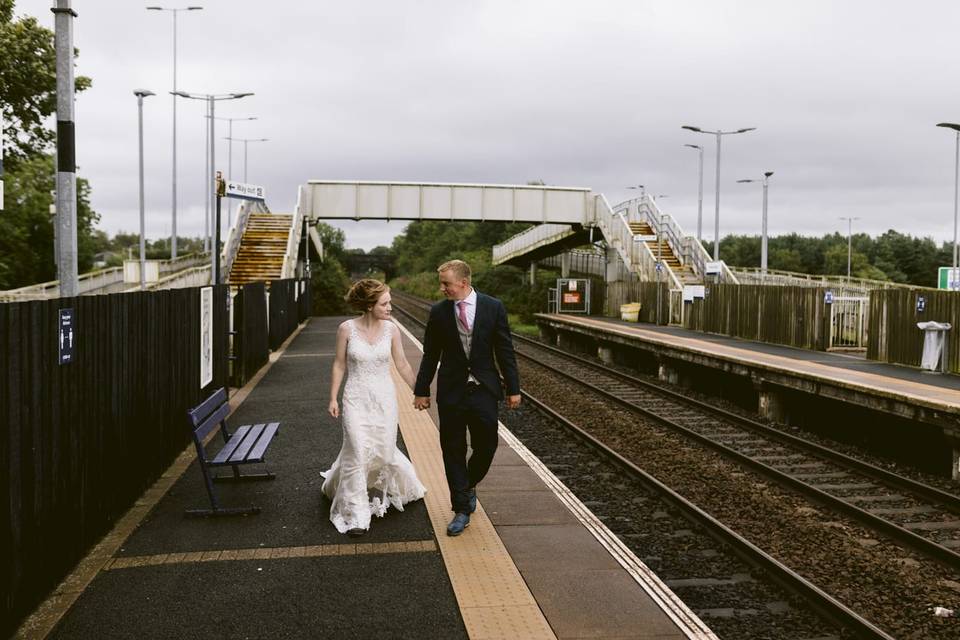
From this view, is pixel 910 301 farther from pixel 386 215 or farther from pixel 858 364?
pixel 386 215

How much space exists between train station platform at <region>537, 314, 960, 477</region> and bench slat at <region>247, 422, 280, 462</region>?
7.07m

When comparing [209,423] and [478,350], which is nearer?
[478,350]

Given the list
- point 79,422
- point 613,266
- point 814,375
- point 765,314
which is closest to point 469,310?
point 79,422

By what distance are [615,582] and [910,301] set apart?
463 inches

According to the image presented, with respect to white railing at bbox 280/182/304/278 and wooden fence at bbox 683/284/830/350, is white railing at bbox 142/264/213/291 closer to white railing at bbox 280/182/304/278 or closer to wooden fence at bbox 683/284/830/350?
white railing at bbox 280/182/304/278

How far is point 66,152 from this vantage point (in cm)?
859

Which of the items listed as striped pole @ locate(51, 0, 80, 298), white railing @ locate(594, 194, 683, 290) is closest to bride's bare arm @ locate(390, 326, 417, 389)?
striped pole @ locate(51, 0, 80, 298)

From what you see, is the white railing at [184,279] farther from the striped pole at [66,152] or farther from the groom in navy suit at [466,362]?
the groom in navy suit at [466,362]

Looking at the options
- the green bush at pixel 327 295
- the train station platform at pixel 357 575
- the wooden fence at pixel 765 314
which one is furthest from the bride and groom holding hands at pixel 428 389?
the green bush at pixel 327 295

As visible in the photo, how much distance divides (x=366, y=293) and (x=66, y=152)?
4386 mm

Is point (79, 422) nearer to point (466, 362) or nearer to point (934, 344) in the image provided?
point (466, 362)

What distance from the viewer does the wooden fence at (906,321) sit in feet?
45.4

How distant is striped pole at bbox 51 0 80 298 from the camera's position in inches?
338

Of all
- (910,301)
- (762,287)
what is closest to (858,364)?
(910,301)
